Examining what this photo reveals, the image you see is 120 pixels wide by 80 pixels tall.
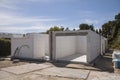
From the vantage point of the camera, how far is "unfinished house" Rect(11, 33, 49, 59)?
14.3 metres

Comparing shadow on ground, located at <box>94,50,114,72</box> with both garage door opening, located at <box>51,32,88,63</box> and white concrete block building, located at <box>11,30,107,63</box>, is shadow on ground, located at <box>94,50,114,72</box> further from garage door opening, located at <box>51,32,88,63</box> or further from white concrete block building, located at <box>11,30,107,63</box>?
garage door opening, located at <box>51,32,88,63</box>

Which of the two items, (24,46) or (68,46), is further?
(68,46)

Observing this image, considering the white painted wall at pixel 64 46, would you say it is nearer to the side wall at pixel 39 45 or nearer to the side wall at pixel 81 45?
the side wall at pixel 81 45

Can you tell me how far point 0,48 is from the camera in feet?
54.7

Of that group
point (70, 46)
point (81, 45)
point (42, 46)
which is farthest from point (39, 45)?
point (81, 45)

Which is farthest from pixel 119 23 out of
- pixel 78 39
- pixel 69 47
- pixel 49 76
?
pixel 49 76

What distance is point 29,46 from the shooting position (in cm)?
1452

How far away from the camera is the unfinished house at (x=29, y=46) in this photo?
47.1ft

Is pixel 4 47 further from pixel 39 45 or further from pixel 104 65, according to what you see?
pixel 104 65

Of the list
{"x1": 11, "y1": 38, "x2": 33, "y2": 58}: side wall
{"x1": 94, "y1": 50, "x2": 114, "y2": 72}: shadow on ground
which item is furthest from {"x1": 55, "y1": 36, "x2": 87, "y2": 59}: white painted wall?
{"x1": 94, "y1": 50, "x2": 114, "y2": 72}: shadow on ground

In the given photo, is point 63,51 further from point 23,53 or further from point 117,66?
point 117,66

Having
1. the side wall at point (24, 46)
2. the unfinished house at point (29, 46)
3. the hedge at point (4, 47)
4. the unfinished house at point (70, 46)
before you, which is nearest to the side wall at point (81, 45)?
the unfinished house at point (70, 46)

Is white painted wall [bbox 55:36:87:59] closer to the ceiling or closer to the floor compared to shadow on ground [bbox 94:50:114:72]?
closer to the ceiling

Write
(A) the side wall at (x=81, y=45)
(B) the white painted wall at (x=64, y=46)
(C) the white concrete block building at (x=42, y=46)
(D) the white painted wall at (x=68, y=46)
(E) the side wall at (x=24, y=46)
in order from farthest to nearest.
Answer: (A) the side wall at (x=81, y=45), (E) the side wall at (x=24, y=46), (D) the white painted wall at (x=68, y=46), (B) the white painted wall at (x=64, y=46), (C) the white concrete block building at (x=42, y=46)
